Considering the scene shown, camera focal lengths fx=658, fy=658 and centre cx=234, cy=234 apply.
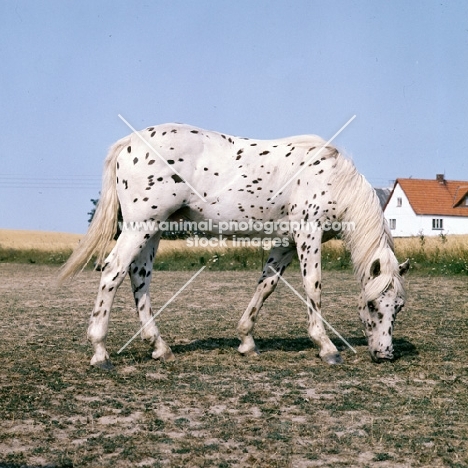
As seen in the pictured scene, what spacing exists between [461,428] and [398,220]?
58.4m

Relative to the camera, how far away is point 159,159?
620 centimetres

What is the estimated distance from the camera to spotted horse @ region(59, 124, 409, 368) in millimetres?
6188

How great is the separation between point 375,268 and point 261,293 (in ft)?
4.13

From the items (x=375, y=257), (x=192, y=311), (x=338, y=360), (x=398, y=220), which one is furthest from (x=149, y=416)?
(x=398, y=220)

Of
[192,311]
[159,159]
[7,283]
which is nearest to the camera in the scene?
[159,159]

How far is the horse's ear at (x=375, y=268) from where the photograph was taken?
6202 millimetres

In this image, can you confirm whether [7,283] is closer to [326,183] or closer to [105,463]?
[326,183]

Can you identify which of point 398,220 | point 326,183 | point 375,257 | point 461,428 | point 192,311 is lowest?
point 398,220

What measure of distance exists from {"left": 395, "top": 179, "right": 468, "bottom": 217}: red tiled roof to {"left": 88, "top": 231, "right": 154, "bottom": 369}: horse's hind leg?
5408 centimetres

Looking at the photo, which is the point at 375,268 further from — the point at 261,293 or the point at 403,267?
the point at 261,293

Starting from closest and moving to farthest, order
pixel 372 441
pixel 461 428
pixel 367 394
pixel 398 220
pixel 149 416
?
pixel 372 441, pixel 461 428, pixel 149 416, pixel 367 394, pixel 398 220

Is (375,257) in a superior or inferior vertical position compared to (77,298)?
superior

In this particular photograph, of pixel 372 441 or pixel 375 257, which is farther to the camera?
pixel 375 257

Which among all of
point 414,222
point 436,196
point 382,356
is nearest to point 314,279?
point 382,356
